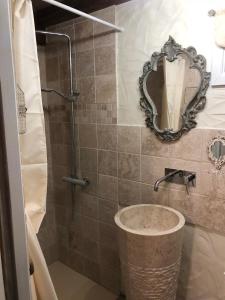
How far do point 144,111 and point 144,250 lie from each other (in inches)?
34.6

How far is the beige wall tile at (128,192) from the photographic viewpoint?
1.83 metres

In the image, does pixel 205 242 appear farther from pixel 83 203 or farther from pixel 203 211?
pixel 83 203

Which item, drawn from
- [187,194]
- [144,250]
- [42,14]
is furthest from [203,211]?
[42,14]

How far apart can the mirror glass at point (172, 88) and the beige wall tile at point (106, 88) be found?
0.89 feet

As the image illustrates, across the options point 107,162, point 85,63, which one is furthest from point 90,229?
point 85,63

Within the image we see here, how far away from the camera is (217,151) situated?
4.72ft

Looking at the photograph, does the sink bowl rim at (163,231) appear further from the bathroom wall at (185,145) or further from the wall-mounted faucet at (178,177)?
the wall-mounted faucet at (178,177)

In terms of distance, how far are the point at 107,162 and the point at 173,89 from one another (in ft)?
2.43

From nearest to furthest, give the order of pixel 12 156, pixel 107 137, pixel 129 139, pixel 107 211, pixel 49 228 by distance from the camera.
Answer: pixel 12 156 < pixel 129 139 < pixel 107 137 < pixel 107 211 < pixel 49 228

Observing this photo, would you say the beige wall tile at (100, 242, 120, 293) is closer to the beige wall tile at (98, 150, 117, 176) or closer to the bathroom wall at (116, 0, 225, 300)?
the bathroom wall at (116, 0, 225, 300)

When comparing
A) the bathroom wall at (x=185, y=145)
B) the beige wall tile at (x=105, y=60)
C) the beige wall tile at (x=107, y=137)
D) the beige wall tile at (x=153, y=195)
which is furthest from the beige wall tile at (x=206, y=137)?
the beige wall tile at (x=105, y=60)

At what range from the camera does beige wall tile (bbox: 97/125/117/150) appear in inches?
74.1

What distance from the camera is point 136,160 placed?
1798mm

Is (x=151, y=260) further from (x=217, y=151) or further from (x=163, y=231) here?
(x=217, y=151)
